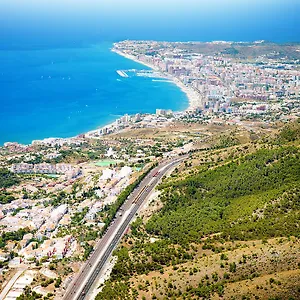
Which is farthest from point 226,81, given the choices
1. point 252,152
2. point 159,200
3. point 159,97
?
point 159,200

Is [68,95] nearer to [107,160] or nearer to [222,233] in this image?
[107,160]

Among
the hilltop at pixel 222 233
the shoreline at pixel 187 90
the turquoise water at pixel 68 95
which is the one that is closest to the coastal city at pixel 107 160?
the shoreline at pixel 187 90

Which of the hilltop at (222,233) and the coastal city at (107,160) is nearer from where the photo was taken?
the hilltop at (222,233)

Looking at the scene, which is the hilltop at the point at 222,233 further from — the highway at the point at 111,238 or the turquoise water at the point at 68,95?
the turquoise water at the point at 68,95

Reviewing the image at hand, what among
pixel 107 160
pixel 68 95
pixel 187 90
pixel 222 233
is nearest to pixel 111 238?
pixel 222 233

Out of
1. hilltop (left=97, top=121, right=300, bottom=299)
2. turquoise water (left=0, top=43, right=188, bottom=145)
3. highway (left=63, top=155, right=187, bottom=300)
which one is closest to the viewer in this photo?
hilltop (left=97, top=121, right=300, bottom=299)

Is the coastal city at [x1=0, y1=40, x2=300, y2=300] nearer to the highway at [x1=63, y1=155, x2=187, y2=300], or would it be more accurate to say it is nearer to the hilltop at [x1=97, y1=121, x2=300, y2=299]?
the highway at [x1=63, y1=155, x2=187, y2=300]

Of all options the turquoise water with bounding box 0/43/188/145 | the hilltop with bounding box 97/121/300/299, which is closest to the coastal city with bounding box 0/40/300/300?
the hilltop with bounding box 97/121/300/299
